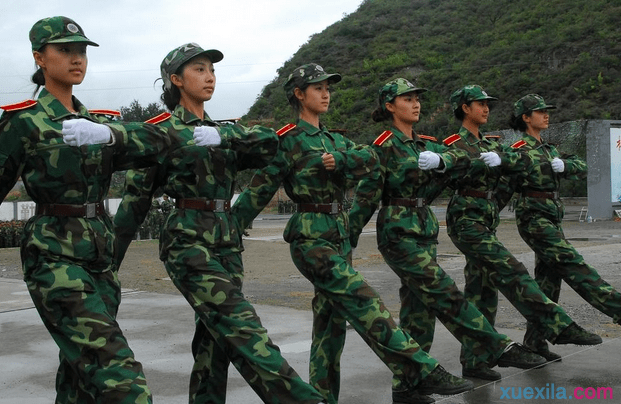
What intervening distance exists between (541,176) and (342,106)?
191ft

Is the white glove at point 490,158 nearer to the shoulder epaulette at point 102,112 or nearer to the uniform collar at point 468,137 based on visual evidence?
the uniform collar at point 468,137

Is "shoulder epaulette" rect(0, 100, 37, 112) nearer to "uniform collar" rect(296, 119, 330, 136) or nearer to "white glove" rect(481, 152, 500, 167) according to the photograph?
"uniform collar" rect(296, 119, 330, 136)

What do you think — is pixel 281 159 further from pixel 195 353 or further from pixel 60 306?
pixel 60 306

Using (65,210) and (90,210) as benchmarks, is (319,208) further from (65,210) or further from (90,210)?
(65,210)

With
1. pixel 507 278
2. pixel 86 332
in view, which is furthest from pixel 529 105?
pixel 86 332

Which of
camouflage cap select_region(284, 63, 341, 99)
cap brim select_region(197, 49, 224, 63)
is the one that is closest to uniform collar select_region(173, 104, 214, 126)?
cap brim select_region(197, 49, 224, 63)

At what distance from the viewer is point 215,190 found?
4.25 metres

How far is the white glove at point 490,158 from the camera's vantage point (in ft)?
19.4

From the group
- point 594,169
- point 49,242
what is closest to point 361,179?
point 49,242

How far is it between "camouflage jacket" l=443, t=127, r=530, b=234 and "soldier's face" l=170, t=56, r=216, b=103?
6.90 ft

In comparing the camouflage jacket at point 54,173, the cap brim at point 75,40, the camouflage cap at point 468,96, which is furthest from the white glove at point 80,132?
the camouflage cap at point 468,96

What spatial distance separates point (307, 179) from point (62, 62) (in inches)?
63.5

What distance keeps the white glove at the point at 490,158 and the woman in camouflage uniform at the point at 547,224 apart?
0.59 metres

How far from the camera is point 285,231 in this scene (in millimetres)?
4867
